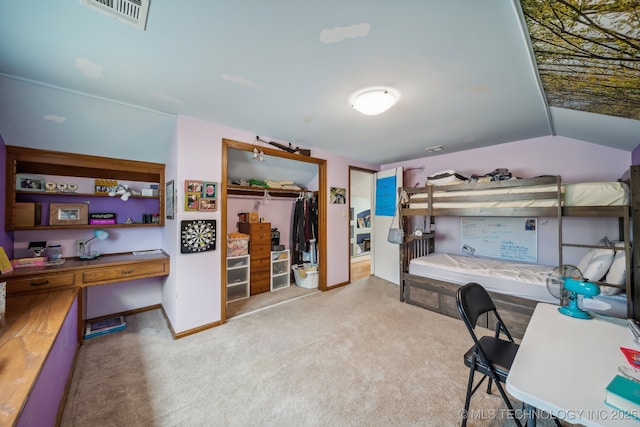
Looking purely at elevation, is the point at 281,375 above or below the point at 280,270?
below

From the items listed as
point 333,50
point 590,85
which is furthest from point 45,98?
point 590,85

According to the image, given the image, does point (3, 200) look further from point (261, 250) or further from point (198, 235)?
point (261, 250)

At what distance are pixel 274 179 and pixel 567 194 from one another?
3805 millimetres

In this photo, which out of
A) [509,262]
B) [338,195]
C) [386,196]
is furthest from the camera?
[386,196]

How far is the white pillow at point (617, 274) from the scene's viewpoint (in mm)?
2010

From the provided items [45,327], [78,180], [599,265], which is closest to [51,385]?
[45,327]

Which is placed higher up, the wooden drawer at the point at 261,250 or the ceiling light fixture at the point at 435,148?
the ceiling light fixture at the point at 435,148

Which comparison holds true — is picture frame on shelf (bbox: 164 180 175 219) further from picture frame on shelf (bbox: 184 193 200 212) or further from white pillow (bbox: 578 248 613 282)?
white pillow (bbox: 578 248 613 282)

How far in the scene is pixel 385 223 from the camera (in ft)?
14.5

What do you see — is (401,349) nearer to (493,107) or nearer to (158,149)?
(493,107)

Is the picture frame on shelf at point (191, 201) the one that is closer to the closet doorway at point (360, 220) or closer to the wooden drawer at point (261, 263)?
the wooden drawer at point (261, 263)

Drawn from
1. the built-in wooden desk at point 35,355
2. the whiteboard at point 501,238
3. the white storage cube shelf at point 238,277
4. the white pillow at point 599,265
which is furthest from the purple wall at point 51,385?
the whiteboard at point 501,238

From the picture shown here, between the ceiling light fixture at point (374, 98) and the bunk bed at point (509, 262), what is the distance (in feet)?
5.46

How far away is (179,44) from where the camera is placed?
1353 millimetres
